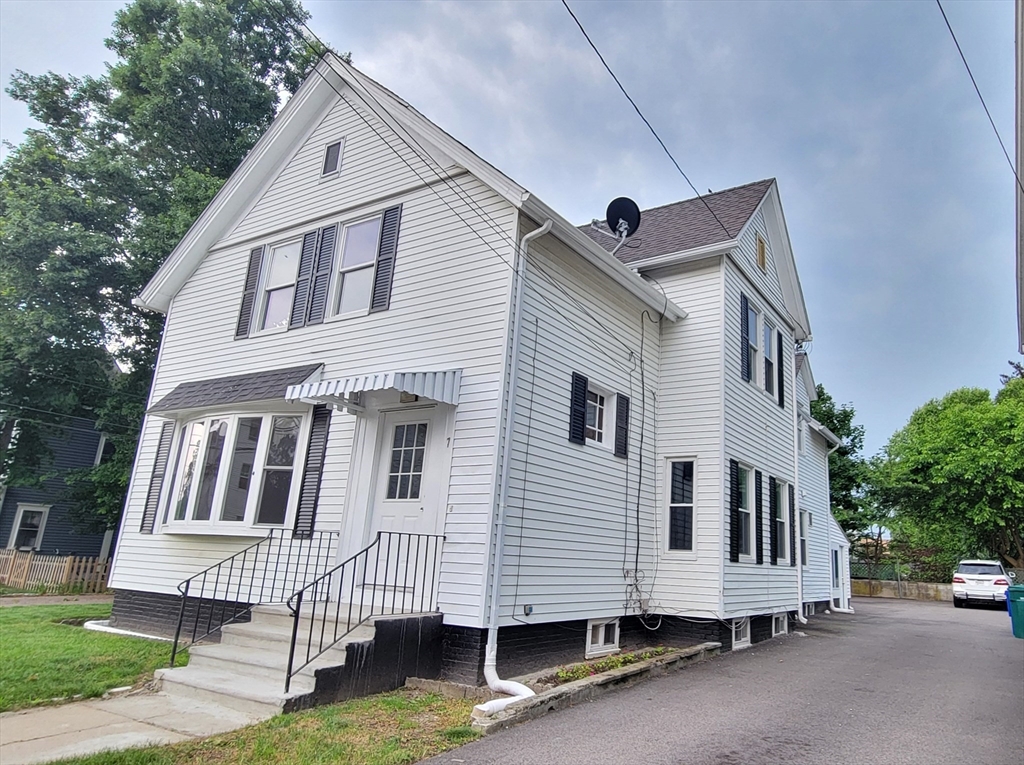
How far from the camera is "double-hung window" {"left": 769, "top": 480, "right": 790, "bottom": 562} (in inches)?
472

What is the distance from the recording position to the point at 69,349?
57.7 feet

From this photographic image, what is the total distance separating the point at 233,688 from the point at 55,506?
799 inches

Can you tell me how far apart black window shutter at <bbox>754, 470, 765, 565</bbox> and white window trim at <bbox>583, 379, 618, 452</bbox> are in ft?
11.7

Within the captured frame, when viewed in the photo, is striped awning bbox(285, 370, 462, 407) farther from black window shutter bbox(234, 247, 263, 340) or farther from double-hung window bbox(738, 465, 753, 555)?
double-hung window bbox(738, 465, 753, 555)

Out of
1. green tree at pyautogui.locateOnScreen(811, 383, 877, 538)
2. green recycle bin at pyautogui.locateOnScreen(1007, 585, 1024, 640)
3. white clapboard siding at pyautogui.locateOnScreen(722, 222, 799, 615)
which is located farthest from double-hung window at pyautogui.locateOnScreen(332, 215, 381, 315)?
green tree at pyautogui.locateOnScreen(811, 383, 877, 538)

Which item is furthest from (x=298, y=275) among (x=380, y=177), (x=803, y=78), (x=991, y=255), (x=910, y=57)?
(x=991, y=255)

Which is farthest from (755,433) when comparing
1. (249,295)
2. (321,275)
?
(249,295)

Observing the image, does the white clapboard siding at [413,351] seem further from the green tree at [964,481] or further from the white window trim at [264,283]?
the green tree at [964,481]

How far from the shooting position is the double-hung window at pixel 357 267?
881cm

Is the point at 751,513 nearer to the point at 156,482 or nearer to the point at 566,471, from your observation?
the point at 566,471

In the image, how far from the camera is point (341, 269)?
9.13 m

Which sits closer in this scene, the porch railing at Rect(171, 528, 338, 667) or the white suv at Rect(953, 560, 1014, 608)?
the porch railing at Rect(171, 528, 338, 667)

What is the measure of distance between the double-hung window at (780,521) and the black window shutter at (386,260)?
7.88 meters

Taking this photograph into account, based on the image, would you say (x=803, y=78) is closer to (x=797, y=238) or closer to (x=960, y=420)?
(x=797, y=238)
